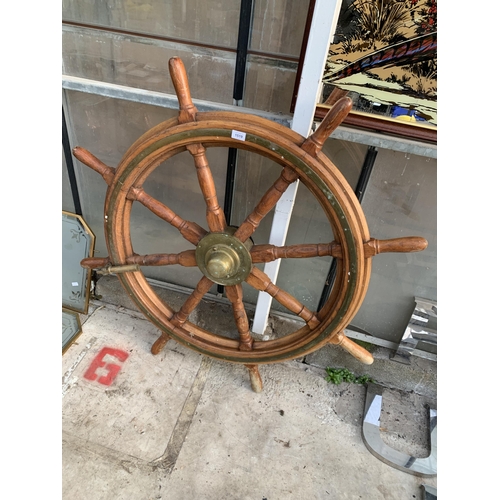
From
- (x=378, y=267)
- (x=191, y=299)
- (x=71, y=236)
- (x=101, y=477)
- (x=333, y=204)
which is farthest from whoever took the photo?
(x=71, y=236)

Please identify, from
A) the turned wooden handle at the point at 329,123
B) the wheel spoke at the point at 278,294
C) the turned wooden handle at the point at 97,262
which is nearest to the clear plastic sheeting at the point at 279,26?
the turned wooden handle at the point at 329,123

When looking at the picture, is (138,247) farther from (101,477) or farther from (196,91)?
(101,477)

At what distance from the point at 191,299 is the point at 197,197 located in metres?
0.49

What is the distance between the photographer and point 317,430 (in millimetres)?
1656

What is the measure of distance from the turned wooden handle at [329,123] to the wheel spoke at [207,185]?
33cm

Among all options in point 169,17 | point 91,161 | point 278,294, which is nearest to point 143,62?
point 169,17

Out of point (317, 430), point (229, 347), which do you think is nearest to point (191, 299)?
point (229, 347)

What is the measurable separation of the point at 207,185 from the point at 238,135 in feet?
0.66

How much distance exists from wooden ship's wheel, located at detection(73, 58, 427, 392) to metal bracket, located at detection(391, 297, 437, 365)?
0.50 m

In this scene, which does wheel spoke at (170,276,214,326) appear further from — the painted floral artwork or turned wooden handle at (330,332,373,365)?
the painted floral artwork

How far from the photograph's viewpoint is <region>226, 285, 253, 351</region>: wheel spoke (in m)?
1.50

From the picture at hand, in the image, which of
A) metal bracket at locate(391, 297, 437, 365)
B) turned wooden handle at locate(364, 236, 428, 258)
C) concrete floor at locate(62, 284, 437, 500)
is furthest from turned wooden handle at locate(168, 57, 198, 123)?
metal bracket at locate(391, 297, 437, 365)

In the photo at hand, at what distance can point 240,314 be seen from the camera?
5.04 feet

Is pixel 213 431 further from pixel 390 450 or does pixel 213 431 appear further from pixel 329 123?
pixel 329 123
